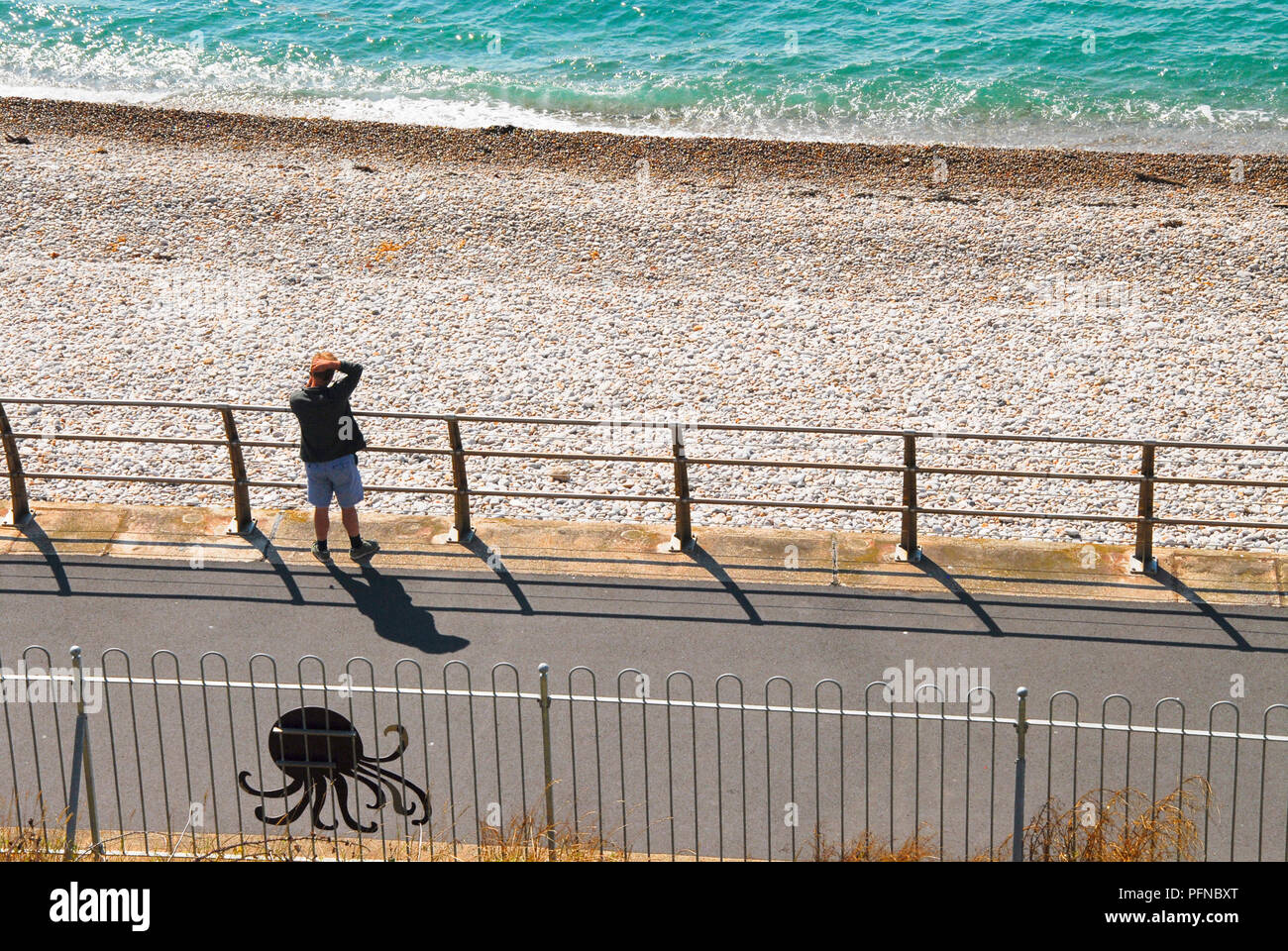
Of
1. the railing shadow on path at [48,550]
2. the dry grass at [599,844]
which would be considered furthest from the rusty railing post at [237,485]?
the dry grass at [599,844]

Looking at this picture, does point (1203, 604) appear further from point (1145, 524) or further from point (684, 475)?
point (684, 475)

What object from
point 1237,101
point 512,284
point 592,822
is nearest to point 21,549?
point 592,822

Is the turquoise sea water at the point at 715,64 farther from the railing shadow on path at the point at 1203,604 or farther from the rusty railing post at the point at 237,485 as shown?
the rusty railing post at the point at 237,485

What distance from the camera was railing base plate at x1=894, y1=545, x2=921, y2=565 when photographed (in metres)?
10.8

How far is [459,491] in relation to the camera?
11008mm

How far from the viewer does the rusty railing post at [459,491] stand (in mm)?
10961

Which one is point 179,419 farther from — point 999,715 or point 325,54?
point 325,54

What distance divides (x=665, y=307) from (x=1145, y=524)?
8.54 meters

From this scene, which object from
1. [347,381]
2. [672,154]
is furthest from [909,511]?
[672,154]

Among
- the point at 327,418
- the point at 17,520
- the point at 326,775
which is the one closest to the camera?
the point at 326,775

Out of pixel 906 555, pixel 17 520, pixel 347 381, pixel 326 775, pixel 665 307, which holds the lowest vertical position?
pixel 326 775

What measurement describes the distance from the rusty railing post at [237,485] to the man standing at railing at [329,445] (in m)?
0.69

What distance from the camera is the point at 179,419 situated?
14.7 meters
